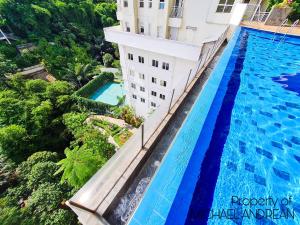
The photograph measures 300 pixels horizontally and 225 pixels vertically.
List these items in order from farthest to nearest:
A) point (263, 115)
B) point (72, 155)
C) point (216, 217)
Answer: point (72, 155) < point (263, 115) < point (216, 217)

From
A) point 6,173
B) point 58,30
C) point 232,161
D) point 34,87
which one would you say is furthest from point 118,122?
point 58,30

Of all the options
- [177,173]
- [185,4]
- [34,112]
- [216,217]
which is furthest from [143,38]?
[34,112]

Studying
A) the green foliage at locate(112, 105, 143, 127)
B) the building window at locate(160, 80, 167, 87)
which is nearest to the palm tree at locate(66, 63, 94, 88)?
the green foliage at locate(112, 105, 143, 127)

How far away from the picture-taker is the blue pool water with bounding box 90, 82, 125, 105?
25.5 metres

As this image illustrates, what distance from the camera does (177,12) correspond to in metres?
11.4

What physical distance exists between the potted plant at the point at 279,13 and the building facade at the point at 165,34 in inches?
198

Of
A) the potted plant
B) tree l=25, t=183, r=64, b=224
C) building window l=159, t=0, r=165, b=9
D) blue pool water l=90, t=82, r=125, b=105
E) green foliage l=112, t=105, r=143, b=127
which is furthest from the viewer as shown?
blue pool water l=90, t=82, r=125, b=105

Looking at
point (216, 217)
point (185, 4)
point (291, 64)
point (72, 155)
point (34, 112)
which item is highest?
point (185, 4)

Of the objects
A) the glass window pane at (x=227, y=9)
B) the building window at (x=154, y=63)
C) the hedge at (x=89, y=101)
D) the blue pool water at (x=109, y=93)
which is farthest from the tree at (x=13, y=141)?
the glass window pane at (x=227, y=9)

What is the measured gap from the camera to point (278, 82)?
24.8 ft

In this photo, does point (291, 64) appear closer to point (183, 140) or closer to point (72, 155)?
point (183, 140)

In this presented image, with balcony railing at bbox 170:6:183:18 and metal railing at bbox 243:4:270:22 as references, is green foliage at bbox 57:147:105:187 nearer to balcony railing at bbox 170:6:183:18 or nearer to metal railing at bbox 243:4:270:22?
balcony railing at bbox 170:6:183:18

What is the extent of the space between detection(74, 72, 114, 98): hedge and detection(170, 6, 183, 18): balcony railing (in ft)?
60.1

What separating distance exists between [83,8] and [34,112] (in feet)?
127
